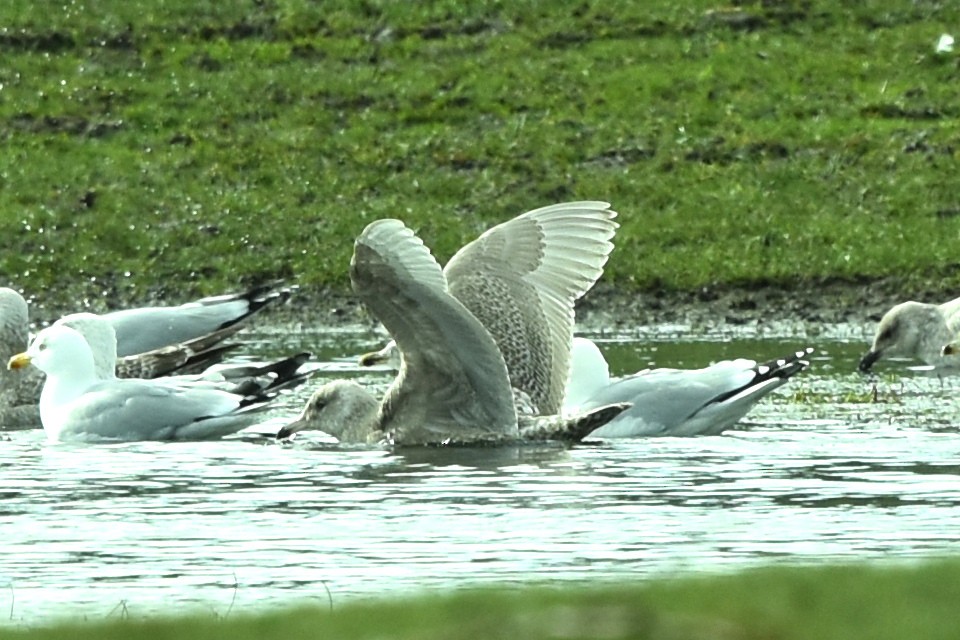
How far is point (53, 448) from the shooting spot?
1277 cm

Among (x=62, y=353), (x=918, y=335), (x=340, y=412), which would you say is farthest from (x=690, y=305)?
(x=62, y=353)

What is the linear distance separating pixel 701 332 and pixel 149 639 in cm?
1307

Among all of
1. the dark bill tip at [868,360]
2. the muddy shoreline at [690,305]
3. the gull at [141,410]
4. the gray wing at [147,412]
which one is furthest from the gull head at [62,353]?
the muddy shoreline at [690,305]

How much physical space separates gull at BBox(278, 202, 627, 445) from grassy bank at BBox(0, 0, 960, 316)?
6.15 metres

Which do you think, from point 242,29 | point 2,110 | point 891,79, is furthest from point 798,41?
point 2,110

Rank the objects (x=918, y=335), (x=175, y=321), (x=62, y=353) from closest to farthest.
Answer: (x=62, y=353) < (x=175, y=321) < (x=918, y=335)

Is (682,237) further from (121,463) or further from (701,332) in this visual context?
(121,463)

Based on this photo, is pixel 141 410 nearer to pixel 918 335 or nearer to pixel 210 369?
pixel 210 369

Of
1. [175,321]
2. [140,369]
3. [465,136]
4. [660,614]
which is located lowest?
[140,369]

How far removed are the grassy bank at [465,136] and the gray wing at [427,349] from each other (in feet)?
25.9

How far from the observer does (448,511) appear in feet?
31.4

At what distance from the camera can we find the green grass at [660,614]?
4.77 m

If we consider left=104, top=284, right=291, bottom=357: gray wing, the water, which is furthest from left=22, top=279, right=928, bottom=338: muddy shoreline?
the water

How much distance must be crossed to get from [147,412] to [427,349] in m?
1.79
